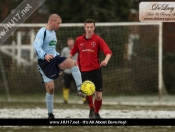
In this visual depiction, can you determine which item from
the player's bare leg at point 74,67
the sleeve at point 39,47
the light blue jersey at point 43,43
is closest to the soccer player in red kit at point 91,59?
the player's bare leg at point 74,67

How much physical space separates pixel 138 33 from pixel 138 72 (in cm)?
153

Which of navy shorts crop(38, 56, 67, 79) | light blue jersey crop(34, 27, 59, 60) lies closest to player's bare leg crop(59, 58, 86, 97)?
navy shorts crop(38, 56, 67, 79)

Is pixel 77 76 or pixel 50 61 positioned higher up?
pixel 50 61

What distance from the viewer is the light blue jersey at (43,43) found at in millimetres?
9078

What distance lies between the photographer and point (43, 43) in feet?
30.8

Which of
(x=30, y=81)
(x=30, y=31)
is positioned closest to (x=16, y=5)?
(x=30, y=31)

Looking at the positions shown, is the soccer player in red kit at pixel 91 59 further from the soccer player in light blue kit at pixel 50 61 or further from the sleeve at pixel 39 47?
the sleeve at pixel 39 47

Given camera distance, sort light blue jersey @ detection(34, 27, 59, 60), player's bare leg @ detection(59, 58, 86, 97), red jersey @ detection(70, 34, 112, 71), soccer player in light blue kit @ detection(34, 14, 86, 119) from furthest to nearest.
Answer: red jersey @ detection(70, 34, 112, 71)
player's bare leg @ detection(59, 58, 86, 97)
soccer player in light blue kit @ detection(34, 14, 86, 119)
light blue jersey @ detection(34, 27, 59, 60)

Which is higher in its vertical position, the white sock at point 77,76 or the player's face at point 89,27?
the player's face at point 89,27

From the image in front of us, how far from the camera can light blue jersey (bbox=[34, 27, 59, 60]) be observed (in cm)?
908

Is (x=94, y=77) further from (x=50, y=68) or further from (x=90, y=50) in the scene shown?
(x=50, y=68)

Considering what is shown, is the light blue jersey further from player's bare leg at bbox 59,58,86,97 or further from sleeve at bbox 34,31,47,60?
player's bare leg at bbox 59,58,86,97

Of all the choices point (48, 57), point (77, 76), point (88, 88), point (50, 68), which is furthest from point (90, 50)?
point (48, 57)

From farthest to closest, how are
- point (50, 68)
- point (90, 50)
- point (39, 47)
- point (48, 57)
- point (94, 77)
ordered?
1. point (94, 77)
2. point (90, 50)
3. point (50, 68)
4. point (39, 47)
5. point (48, 57)
